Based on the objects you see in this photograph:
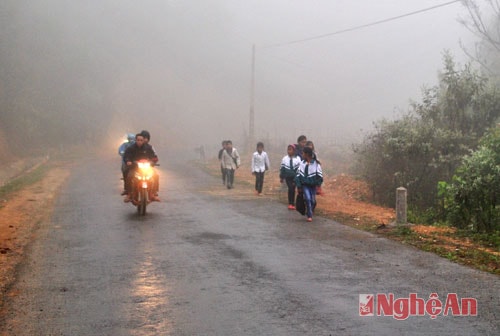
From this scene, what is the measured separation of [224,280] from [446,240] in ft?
15.9

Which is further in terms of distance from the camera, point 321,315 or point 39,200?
point 39,200

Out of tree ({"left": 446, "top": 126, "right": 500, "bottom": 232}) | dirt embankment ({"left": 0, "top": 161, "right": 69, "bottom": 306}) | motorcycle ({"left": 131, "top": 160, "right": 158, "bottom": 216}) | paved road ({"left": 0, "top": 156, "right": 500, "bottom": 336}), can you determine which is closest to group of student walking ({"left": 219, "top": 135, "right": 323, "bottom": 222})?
paved road ({"left": 0, "top": 156, "right": 500, "bottom": 336})

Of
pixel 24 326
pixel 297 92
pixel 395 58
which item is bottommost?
pixel 24 326

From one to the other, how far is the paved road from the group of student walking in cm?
60

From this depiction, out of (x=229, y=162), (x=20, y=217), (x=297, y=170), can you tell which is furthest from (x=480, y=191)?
(x=20, y=217)

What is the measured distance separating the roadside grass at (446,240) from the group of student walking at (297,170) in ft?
2.90

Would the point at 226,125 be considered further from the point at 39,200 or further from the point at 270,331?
the point at 270,331

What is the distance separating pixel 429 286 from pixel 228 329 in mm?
2753

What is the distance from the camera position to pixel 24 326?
547 centimetres

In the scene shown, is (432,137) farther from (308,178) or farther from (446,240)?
(446,240)

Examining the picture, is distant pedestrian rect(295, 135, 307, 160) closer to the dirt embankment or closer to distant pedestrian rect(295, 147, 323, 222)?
distant pedestrian rect(295, 147, 323, 222)

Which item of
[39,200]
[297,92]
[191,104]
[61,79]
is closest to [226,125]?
[191,104]

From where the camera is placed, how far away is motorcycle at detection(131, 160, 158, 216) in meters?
12.9

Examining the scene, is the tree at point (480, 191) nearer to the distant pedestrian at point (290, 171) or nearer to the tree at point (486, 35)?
the distant pedestrian at point (290, 171)
